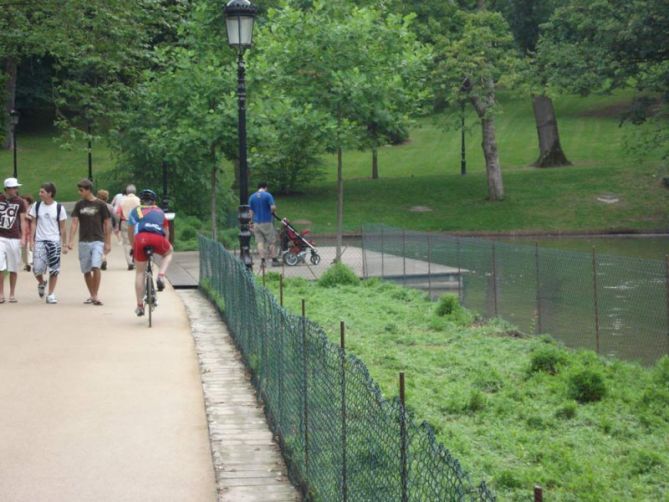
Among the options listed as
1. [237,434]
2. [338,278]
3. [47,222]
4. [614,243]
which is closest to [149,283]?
[47,222]

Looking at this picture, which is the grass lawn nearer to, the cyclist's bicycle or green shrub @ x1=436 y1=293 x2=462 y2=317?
green shrub @ x1=436 y1=293 x2=462 y2=317

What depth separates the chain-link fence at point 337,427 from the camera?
18.2 ft

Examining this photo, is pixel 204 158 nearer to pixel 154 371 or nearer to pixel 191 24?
pixel 191 24

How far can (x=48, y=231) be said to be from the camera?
18.6 meters

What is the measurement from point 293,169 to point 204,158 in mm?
22359

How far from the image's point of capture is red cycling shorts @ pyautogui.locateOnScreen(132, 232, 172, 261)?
54.4 ft

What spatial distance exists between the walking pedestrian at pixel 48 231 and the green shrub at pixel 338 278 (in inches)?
259

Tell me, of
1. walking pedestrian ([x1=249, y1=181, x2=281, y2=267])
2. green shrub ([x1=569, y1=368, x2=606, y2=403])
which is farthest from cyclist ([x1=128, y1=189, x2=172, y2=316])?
walking pedestrian ([x1=249, y1=181, x2=281, y2=267])

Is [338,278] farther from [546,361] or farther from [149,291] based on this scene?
[546,361]

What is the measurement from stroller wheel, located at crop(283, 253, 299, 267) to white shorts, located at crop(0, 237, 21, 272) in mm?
11350

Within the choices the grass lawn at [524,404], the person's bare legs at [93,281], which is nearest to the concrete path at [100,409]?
the person's bare legs at [93,281]

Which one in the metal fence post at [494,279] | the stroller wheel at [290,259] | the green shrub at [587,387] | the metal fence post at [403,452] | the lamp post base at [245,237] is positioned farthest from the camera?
the stroller wheel at [290,259]

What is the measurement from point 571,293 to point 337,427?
11.0 m

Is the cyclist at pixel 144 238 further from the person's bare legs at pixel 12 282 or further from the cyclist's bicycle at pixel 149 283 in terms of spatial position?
the person's bare legs at pixel 12 282
